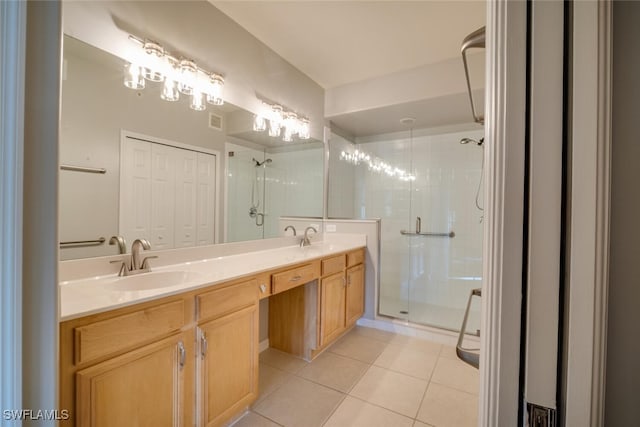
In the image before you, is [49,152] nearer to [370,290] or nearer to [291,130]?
[291,130]

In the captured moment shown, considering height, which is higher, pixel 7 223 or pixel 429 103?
pixel 429 103

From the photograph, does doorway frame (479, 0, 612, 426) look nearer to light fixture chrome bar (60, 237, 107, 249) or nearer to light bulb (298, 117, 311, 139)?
light fixture chrome bar (60, 237, 107, 249)

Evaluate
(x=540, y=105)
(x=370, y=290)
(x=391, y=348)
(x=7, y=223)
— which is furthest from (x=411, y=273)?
(x=7, y=223)

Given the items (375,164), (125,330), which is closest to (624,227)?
(125,330)

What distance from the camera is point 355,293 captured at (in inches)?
110

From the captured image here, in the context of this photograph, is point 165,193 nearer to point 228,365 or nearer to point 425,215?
point 228,365

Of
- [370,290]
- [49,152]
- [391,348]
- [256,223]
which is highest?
[49,152]

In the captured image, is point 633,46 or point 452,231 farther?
point 452,231

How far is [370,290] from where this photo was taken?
120 inches

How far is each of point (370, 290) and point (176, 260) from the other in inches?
80.8

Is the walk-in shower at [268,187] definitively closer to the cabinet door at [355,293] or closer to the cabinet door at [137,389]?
the cabinet door at [355,293]

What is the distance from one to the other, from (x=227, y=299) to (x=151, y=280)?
1.41 feet

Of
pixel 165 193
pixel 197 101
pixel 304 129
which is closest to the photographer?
pixel 165 193

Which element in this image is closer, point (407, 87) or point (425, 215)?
point (407, 87)
